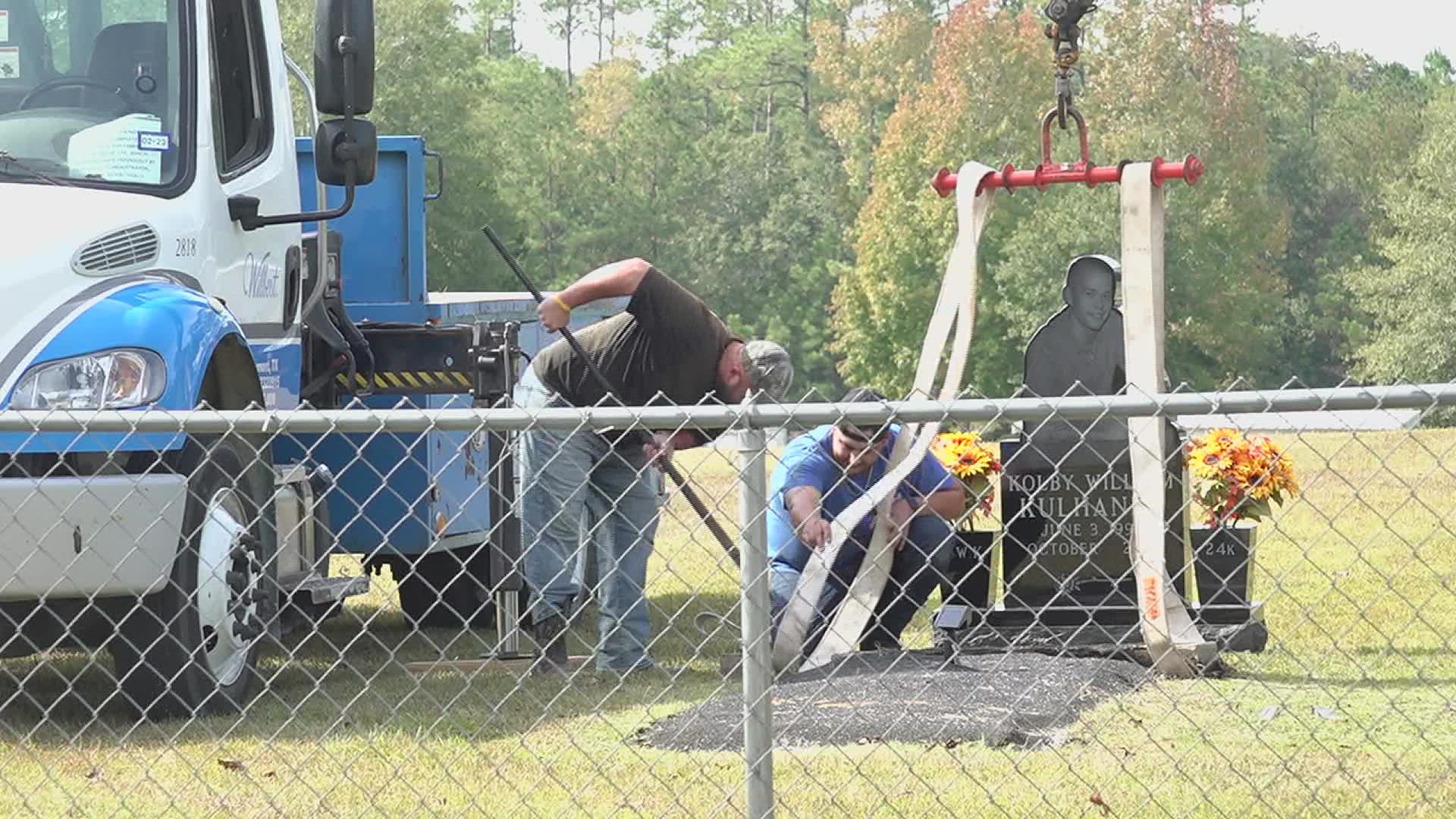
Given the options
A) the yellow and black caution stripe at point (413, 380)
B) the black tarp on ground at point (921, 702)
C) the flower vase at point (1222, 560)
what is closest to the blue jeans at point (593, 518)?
the yellow and black caution stripe at point (413, 380)

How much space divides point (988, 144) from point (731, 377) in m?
41.6

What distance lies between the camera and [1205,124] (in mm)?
47125

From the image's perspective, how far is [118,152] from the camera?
7.02 meters

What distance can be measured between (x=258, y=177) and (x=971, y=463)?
3.26 meters

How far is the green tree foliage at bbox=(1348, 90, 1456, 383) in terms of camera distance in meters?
46.7

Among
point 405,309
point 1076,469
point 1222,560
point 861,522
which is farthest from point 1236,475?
point 405,309

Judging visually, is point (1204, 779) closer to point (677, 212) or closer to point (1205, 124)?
point (1205, 124)

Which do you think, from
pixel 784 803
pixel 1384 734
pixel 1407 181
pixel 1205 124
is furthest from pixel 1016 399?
pixel 1407 181

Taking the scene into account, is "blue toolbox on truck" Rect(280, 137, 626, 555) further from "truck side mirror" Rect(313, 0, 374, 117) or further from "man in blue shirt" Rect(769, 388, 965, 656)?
"truck side mirror" Rect(313, 0, 374, 117)

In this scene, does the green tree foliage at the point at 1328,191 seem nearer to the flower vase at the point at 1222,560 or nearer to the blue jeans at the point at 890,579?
the flower vase at the point at 1222,560

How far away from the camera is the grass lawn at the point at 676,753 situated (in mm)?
5621

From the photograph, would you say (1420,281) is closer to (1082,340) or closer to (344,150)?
(1082,340)

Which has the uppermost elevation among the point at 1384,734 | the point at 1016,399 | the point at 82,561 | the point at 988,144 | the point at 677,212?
the point at 1016,399

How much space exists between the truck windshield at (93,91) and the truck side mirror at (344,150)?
466 millimetres
